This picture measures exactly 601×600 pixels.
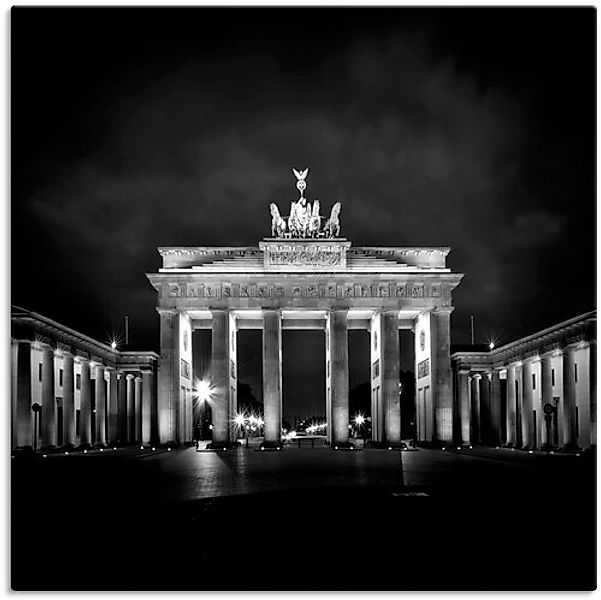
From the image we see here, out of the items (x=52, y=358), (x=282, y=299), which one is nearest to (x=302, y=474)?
→ (x=52, y=358)

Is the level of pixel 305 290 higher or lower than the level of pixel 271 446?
higher

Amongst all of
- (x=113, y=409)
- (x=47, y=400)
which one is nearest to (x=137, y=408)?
(x=113, y=409)

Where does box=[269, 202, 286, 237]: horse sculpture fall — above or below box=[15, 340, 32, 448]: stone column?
above

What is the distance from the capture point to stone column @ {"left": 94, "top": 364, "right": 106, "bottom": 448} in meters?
78.1

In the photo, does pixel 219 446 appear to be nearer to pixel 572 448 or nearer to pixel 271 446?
pixel 271 446

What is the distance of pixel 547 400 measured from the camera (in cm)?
6431

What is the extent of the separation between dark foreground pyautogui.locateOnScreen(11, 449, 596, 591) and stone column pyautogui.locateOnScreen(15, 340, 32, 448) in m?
22.5

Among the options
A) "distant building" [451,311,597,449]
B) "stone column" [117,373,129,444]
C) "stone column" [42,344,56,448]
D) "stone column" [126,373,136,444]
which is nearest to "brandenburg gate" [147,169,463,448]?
"distant building" [451,311,597,449]

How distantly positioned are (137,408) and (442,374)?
116ft

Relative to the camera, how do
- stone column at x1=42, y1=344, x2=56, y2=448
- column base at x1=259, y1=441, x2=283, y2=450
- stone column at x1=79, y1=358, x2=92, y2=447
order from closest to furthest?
1. stone column at x1=42, y1=344, x2=56, y2=448
2. column base at x1=259, y1=441, x2=283, y2=450
3. stone column at x1=79, y1=358, x2=92, y2=447

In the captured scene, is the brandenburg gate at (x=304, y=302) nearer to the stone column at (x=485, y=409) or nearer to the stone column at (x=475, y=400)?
the stone column at (x=485, y=409)

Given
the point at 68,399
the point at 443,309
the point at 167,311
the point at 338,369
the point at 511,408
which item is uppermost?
the point at 167,311

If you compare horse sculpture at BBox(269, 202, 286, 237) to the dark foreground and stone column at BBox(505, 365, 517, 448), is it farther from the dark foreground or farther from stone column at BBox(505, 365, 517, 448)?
the dark foreground

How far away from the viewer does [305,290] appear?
238 ft
